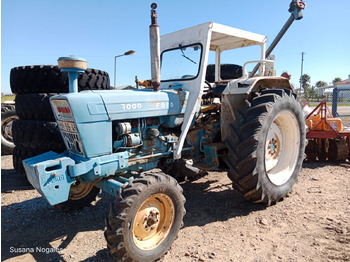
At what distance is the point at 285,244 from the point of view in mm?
2941

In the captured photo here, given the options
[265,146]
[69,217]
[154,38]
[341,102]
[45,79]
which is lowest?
[69,217]

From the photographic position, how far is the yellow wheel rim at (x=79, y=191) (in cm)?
368

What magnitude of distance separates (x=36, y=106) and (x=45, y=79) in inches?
20.2

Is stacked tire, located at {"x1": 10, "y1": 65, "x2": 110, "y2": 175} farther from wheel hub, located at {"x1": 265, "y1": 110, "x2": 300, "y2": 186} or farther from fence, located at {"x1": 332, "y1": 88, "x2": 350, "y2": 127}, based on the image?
fence, located at {"x1": 332, "y1": 88, "x2": 350, "y2": 127}

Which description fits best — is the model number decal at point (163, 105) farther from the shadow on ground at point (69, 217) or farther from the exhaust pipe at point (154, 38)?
the shadow on ground at point (69, 217)

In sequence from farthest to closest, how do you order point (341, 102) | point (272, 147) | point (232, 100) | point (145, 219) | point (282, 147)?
point (341, 102) < point (282, 147) < point (272, 147) < point (232, 100) < point (145, 219)

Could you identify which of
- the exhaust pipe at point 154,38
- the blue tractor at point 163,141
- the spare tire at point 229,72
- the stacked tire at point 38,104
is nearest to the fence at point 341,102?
the spare tire at point 229,72

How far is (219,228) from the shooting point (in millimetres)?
3326

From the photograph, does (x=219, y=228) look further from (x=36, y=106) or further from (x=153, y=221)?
(x=36, y=106)

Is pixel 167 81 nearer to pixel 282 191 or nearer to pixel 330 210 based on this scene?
pixel 282 191

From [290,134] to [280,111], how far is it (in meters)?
0.73

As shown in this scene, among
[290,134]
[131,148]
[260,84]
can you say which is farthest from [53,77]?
[290,134]

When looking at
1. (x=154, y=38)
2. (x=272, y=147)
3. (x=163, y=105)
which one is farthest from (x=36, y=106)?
(x=272, y=147)

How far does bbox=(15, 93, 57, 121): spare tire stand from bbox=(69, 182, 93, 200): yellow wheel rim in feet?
4.90
